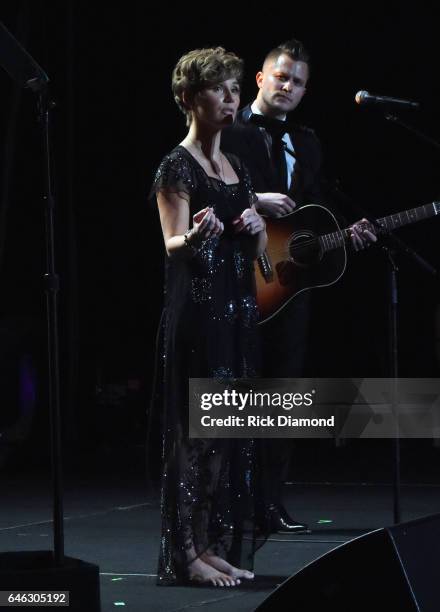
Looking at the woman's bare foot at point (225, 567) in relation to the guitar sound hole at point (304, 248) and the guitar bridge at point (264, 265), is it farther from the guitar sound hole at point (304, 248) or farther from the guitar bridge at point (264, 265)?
the guitar sound hole at point (304, 248)

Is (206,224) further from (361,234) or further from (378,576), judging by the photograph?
(378,576)

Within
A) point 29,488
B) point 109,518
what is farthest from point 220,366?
point 29,488

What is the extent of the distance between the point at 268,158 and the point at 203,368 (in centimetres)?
125

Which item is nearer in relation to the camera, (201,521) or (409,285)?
(201,521)

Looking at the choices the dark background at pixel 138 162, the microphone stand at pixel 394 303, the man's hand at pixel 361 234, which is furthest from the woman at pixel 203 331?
the dark background at pixel 138 162

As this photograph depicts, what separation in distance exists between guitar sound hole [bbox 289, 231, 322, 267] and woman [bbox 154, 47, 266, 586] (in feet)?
3.42

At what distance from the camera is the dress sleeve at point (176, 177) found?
3.20m

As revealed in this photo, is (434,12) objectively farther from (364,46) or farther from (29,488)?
(29,488)

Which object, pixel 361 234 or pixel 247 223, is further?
pixel 361 234

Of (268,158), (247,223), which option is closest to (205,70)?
(247,223)

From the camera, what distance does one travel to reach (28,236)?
7.14 m

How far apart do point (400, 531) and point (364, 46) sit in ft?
20.3

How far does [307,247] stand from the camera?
434cm

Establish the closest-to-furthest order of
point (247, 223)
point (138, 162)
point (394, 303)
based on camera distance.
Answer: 1. point (247, 223)
2. point (394, 303)
3. point (138, 162)
